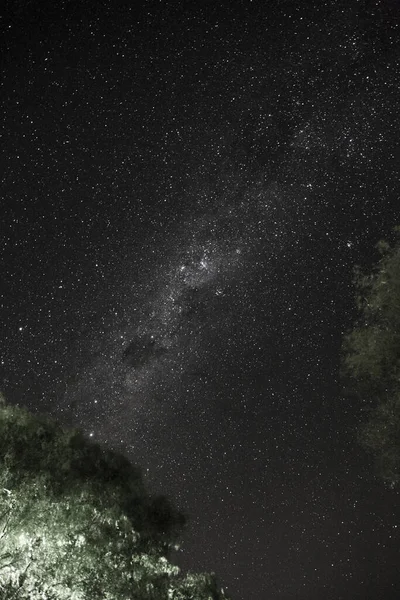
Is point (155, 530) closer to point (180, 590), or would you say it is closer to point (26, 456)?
point (180, 590)

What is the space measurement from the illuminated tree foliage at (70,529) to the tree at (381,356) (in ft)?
32.7

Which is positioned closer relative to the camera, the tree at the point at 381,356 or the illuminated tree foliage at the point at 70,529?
the illuminated tree foliage at the point at 70,529

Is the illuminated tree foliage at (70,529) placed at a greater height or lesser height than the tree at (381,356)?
lesser

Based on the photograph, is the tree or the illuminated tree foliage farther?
the tree

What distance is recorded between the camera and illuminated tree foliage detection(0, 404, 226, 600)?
9984 mm

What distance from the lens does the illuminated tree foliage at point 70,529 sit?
32.8 ft

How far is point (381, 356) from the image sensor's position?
708 inches

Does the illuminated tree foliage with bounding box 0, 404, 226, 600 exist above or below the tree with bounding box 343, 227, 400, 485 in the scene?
below

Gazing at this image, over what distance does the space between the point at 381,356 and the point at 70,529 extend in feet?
39.6

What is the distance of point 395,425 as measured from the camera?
60.4ft

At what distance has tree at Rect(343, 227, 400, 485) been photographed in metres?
17.7

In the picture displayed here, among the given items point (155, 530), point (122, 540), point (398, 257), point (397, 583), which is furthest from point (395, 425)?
point (397, 583)

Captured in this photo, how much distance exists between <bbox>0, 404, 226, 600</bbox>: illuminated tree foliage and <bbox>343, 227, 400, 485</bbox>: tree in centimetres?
996

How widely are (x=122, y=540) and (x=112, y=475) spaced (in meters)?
1.66
